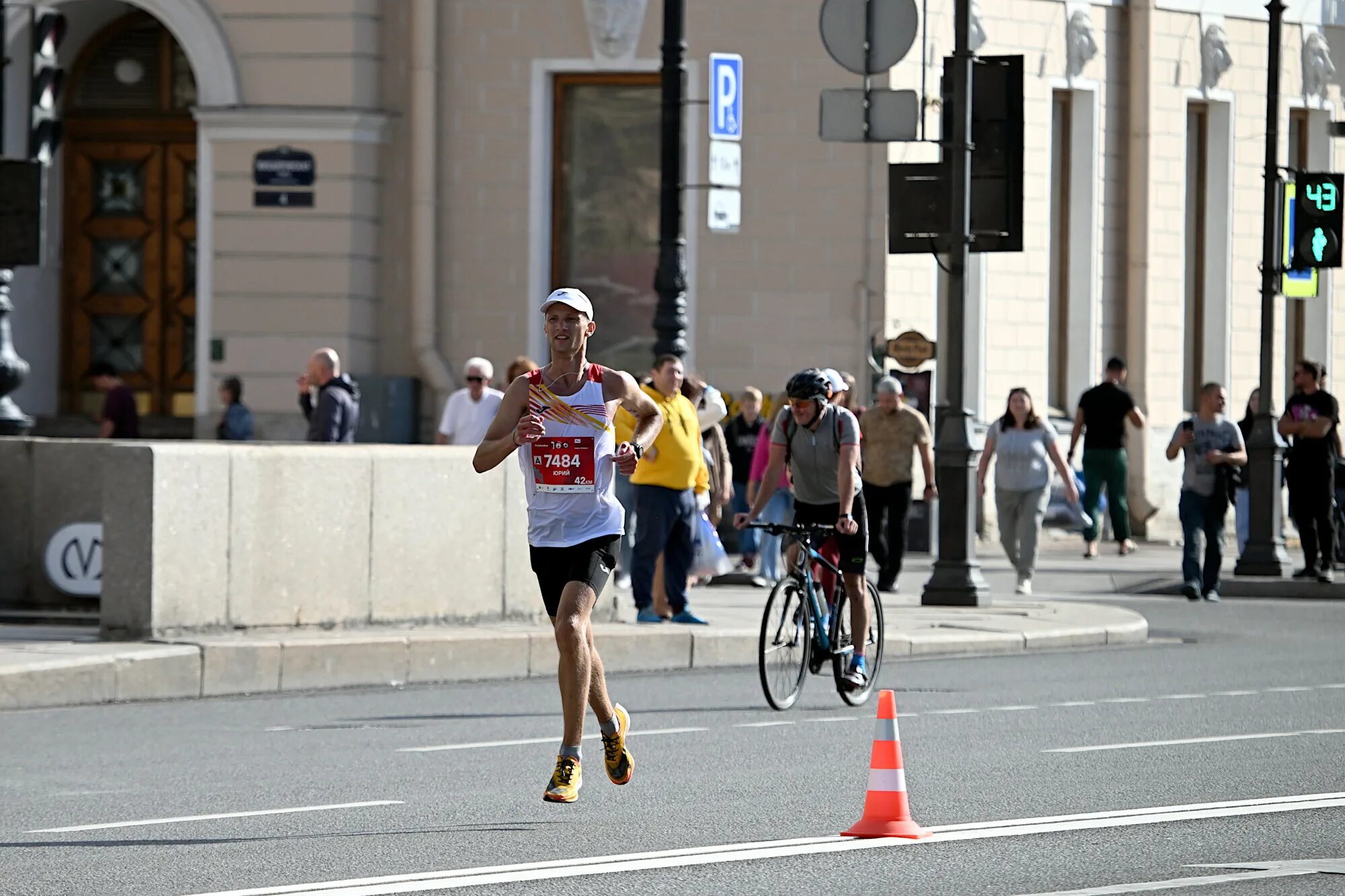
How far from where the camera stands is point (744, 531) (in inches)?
820

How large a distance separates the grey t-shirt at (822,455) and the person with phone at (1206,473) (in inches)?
297

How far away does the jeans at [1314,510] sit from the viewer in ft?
68.2

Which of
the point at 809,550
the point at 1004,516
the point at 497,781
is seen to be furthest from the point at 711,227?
the point at 497,781

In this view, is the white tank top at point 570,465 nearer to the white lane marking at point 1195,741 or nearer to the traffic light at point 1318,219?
the white lane marking at point 1195,741

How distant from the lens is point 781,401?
76.1 ft

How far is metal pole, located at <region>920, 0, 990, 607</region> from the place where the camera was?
18219 millimetres

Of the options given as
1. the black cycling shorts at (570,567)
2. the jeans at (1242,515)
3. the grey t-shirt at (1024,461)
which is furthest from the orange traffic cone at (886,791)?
the jeans at (1242,515)

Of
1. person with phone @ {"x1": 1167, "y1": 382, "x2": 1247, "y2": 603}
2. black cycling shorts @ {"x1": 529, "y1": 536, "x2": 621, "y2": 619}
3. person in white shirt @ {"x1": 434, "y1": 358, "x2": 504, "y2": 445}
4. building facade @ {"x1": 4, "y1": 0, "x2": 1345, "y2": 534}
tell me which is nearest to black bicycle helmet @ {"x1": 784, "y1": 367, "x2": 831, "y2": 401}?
black cycling shorts @ {"x1": 529, "y1": 536, "x2": 621, "y2": 619}

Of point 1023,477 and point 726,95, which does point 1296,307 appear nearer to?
point 1023,477

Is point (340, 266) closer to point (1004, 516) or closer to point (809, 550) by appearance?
point (1004, 516)

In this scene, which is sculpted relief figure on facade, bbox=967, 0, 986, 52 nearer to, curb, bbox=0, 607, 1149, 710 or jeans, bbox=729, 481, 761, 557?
jeans, bbox=729, 481, 761, 557

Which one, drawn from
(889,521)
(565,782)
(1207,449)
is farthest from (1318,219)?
(565,782)

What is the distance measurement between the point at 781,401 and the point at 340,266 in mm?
4509

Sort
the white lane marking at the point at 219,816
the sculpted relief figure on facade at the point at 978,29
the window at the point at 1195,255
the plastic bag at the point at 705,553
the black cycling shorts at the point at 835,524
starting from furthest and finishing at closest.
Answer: the window at the point at 1195,255 → the sculpted relief figure on facade at the point at 978,29 → the plastic bag at the point at 705,553 → the black cycling shorts at the point at 835,524 → the white lane marking at the point at 219,816
